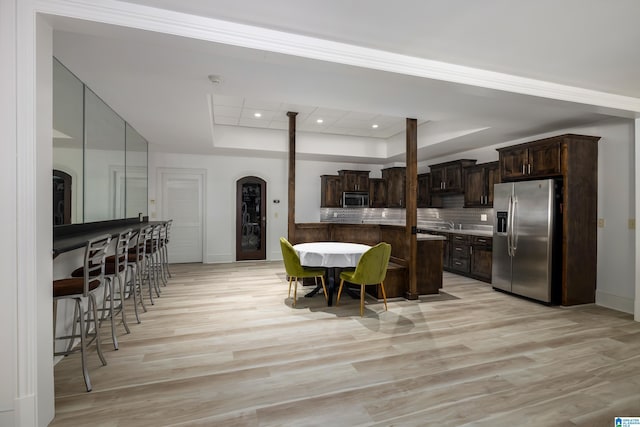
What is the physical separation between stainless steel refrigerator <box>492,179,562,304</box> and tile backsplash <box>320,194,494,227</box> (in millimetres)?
1236

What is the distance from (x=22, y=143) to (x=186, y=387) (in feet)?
6.34

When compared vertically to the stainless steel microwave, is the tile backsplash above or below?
below

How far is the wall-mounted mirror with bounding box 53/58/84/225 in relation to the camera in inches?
114

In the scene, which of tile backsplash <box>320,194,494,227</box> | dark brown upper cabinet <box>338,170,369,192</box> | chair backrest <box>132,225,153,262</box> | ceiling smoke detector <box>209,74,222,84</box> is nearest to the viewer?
ceiling smoke detector <box>209,74,222,84</box>

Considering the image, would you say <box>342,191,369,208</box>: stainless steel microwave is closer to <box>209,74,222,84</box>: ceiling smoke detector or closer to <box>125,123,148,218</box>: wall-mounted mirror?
<box>125,123,148,218</box>: wall-mounted mirror

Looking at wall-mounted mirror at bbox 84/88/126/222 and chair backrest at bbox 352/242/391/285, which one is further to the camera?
chair backrest at bbox 352/242/391/285

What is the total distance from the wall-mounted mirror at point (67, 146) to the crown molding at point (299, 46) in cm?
125

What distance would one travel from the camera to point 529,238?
465 cm

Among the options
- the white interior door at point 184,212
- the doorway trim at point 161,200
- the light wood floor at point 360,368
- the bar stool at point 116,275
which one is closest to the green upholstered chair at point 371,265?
→ the light wood floor at point 360,368

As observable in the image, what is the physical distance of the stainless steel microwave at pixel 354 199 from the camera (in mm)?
8023

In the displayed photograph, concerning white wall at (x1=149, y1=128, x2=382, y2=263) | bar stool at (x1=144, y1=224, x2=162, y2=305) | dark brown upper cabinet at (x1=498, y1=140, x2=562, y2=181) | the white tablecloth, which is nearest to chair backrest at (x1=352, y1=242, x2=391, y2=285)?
the white tablecloth

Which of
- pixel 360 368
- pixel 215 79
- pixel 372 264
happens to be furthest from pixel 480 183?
pixel 215 79

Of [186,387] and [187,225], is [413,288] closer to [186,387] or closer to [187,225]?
[186,387]

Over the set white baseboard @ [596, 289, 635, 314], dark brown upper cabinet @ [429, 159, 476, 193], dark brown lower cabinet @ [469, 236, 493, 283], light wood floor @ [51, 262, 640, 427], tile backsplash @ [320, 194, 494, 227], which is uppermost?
dark brown upper cabinet @ [429, 159, 476, 193]
